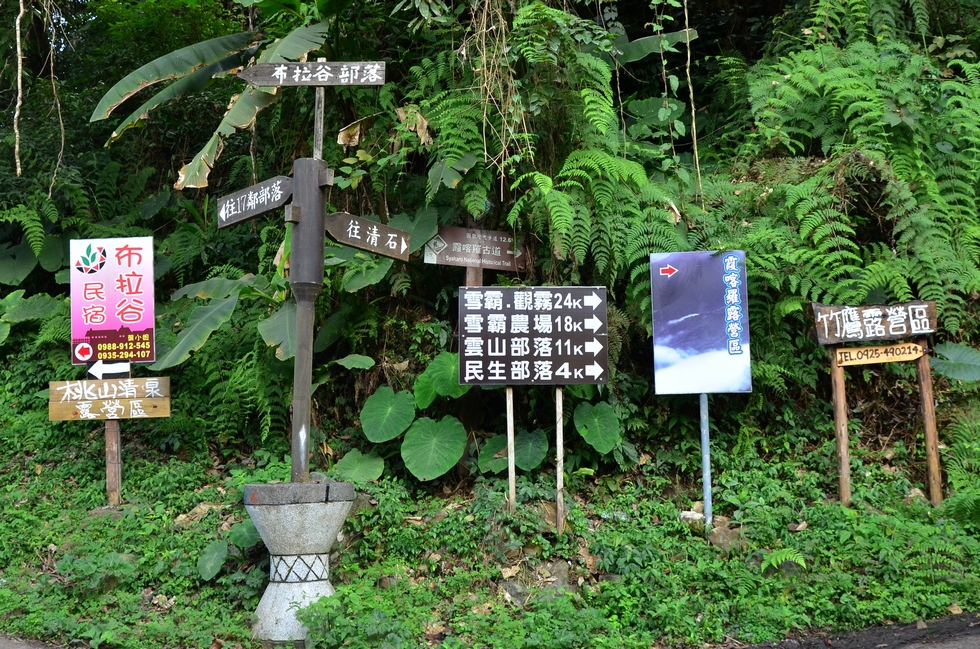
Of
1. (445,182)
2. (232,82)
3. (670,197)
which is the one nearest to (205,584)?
(445,182)

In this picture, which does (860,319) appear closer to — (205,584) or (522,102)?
(522,102)

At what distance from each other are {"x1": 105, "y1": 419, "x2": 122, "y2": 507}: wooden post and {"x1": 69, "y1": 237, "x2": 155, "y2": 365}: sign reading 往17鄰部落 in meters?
0.62

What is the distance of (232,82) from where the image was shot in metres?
11.4

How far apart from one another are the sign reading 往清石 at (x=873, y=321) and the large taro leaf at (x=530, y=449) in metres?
2.42

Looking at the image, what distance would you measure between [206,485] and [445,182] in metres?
3.46

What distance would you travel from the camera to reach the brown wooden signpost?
669 centimetres

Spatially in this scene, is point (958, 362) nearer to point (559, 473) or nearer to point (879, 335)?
point (879, 335)

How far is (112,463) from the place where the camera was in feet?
23.2

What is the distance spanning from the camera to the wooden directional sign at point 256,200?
580cm

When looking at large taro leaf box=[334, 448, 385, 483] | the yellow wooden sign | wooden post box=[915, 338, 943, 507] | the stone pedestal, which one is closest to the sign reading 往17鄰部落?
large taro leaf box=[334, 448, 385, 483]

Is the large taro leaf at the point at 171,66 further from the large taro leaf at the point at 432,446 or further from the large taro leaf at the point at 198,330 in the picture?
the large taro leaf at the point at 432,446

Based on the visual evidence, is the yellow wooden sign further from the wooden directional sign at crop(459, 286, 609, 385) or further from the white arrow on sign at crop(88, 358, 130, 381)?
the white arrow on sign at crop(88, 358, 130, 381)

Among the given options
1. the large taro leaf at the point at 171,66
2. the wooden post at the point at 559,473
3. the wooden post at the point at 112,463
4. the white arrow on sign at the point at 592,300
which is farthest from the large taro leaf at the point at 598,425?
the large taro leaf at the point at 171,66

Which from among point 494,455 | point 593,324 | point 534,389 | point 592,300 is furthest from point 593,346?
point 494,455
